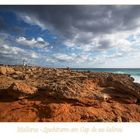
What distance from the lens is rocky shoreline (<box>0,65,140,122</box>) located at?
5004 millimetres

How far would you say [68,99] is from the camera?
516 centimetres

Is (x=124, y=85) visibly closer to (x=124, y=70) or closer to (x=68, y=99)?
(x=124, y=70)

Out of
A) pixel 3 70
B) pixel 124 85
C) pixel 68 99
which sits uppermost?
pixel 3 70

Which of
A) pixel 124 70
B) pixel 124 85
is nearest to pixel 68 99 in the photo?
pixel 124 85

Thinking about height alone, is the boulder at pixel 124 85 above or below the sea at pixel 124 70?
below

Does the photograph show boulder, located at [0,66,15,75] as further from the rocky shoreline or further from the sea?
the sea

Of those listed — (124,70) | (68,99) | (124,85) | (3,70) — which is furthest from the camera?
(124,70)

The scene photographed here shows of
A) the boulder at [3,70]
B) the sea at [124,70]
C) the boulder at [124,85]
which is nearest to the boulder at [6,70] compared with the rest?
the boulder at [3,70]

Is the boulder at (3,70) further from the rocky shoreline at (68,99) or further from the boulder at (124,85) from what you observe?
the boulder at (124,85)

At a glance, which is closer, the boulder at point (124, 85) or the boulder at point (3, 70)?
the boulder at point (124, 85)

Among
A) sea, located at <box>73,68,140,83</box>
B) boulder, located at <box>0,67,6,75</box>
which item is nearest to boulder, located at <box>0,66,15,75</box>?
boulder, located at <box>0,67,6,75</box>

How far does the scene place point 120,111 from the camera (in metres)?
5.17

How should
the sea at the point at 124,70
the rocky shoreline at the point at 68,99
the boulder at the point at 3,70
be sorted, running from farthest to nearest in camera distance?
the sea at the point at 124,70 < the boulder at the point at 3,70 < the rocky shoreline at the point at 68,99

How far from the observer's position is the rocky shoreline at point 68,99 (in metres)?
5.00
